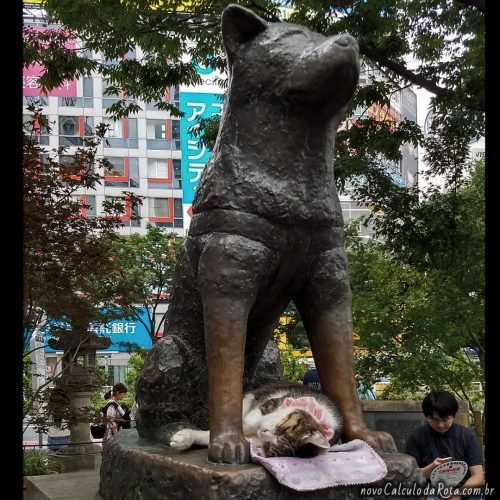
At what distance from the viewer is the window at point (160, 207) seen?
29.8 meters

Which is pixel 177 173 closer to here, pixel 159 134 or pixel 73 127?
pixel 159 134

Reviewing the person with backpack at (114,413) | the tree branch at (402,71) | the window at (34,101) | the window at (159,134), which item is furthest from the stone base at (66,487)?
the window at (159,134)

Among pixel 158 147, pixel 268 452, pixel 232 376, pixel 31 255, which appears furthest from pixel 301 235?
pixel 158 147

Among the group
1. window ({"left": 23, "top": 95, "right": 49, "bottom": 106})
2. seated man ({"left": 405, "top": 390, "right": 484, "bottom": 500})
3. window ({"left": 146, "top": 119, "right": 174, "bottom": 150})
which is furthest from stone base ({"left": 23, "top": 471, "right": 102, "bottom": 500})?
window ({"left": 146, "top": 119, "right": 174, "bottom": 150})

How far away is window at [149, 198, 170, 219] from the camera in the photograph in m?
29.8

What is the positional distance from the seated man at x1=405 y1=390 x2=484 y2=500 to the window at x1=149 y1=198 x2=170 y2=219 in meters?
26.2

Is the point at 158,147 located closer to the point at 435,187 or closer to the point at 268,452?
the point at 435,187

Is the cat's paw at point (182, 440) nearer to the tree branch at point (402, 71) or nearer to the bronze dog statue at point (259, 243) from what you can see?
the bronze dog statue at point (259, 243)

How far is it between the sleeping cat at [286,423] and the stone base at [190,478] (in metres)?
0.09

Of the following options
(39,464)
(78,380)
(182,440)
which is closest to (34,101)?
(78,380)

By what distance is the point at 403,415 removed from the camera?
7543 millimetres

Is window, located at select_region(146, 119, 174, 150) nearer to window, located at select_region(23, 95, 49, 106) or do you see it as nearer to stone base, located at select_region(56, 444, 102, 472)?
window, located at select_region(23, 95, 49, 106)

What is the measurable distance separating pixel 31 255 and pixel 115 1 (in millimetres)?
2733

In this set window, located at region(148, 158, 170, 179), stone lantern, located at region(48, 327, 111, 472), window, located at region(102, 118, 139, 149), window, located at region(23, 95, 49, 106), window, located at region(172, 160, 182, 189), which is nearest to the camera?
window, located at region(23, 95, 49, 106)
